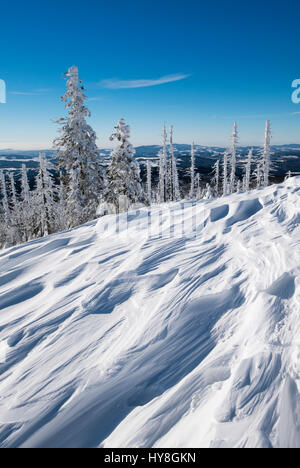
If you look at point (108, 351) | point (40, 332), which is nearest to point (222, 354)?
point (108, 351)

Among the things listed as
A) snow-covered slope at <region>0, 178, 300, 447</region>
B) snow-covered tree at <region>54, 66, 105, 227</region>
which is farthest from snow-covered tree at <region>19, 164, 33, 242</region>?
snow-covered slope at <region>0, 178, 300, 447</region>

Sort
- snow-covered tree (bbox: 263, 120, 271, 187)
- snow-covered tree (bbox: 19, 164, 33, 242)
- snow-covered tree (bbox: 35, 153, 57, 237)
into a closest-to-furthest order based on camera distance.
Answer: snow-covered tree (bbox: 35, 153, 57, 237) → snow-covered tree (bbox: 19, 164, 33, 242) → snow-covered tree (bbox: 263, 120, 271, 187)

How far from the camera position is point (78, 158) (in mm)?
15516

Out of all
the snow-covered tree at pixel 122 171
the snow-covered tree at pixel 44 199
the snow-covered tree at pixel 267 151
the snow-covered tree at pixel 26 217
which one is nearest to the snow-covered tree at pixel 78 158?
the snow-covered tree at pixel 122 171

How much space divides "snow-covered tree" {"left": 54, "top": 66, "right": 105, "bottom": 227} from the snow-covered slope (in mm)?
12688

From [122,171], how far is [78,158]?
3.15 m

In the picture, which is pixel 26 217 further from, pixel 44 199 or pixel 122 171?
pixel 122 171

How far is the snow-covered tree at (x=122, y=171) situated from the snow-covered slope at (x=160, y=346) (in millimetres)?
14127

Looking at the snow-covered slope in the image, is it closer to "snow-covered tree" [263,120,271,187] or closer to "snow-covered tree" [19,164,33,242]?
"snow-covered tree" [19,164,33,242]

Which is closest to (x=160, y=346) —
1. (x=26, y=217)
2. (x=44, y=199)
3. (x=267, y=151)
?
(x=44, y=199)

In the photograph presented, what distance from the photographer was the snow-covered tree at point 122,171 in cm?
1734

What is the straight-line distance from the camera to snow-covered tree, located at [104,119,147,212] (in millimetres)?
17344

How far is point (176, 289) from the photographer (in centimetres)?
264

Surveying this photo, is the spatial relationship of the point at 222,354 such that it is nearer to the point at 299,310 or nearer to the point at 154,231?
the point at 299,310
